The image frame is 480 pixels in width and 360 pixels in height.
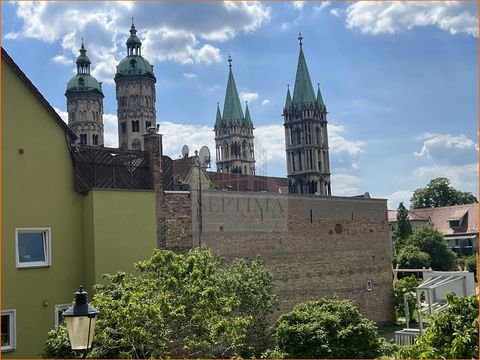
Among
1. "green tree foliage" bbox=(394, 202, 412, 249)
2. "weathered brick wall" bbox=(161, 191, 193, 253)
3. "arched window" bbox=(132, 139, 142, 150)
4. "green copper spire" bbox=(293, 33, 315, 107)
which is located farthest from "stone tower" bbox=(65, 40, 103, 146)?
"weathered brick wall" bbox=(161, 191, 193, 253)

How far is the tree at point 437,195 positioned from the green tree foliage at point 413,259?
35459 mm

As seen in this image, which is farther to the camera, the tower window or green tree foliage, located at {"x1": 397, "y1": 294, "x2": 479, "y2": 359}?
the tower window

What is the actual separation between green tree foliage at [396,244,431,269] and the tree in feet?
116

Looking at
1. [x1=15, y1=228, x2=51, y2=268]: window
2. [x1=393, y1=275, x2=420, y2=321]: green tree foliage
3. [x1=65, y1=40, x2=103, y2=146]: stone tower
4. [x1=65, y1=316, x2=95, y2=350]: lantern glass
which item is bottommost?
[x1=393, y1=275, x2=420, y2=321]: green tree foliage

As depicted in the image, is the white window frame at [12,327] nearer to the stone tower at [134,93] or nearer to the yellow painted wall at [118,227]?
the yellow painted wall at [118,227]

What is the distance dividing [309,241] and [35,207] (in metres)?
14.7

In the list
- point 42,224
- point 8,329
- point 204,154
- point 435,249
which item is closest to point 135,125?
point 435,249

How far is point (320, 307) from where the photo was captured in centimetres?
1855

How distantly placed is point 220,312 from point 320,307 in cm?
539

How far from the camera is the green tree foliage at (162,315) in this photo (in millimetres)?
12203

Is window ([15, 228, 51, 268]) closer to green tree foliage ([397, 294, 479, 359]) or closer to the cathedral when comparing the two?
green tree foliage ([397, 294, 479, 359])

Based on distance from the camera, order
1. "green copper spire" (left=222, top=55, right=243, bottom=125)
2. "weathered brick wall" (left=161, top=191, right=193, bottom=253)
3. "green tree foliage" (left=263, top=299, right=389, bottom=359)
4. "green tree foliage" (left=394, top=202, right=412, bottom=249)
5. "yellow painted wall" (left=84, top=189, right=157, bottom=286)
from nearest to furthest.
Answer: "yellow painted wall" (left=84, top=189, right=157, bottom=286), "green tree foliage" (left=263, top=299, right=389, bottom=359), "weathered brick wall" (left=161, top=191, right=193, bottom=253), "green tree foliage" (left=394, top=202, right=412, bottom=249), "green copper spire" (left=222, top=55, right=243, bottom=125)

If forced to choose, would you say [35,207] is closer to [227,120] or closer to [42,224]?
[42,224]

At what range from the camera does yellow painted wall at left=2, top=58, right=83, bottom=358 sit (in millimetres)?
15430
